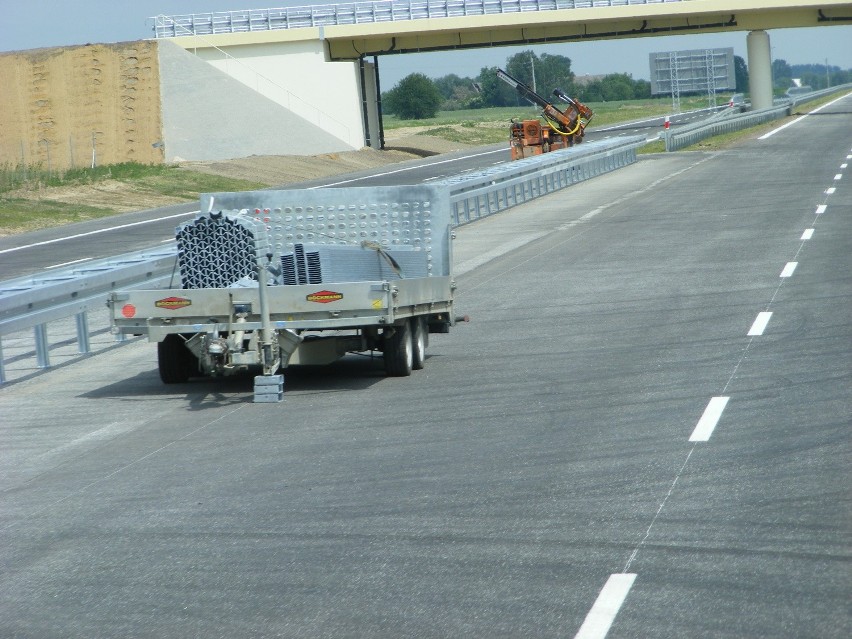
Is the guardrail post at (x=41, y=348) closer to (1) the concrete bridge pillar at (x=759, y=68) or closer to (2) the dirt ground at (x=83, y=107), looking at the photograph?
(2) the dirt ground at (x=83, y=107)

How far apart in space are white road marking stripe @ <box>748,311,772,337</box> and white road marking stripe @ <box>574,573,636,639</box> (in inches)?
293

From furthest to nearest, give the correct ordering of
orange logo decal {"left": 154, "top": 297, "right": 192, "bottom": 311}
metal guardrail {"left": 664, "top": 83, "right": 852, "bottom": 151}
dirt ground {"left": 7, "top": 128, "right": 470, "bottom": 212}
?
1. metal guardrail {"left": 664, "top": 83, "right": 852, "bottom": 151}
2. dirt ground {"left": 7, "top": 128, "right": 470, "bottom": 212}
3. orange logo decal {"left": 154, "top": 297, "right": 192, "bottom": 311}

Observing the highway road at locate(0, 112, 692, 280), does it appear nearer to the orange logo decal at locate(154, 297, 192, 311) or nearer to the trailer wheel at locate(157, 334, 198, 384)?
the trailer wheel at locate(157, 334, 198, 384)

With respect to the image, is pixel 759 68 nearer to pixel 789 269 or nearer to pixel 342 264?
pixel 789 269

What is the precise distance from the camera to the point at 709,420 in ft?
30.8

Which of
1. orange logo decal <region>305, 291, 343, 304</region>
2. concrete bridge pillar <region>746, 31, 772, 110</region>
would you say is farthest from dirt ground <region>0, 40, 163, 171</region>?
orange logo decal <region>305, 291, 343, 304</region>

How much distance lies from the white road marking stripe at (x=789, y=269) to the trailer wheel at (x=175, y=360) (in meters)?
8.34

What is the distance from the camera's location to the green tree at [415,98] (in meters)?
153

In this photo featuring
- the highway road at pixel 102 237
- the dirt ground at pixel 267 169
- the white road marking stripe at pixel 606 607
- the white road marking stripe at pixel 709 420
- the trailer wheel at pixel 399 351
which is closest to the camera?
the white road marking stripe at pixel 606 607

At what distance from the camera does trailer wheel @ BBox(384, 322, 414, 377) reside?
11852 millimetres

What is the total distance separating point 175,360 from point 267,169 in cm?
4725

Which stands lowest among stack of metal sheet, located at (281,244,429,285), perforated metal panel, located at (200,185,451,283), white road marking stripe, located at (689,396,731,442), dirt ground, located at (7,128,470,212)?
white road marking stripe, located at (689,396,731,442)

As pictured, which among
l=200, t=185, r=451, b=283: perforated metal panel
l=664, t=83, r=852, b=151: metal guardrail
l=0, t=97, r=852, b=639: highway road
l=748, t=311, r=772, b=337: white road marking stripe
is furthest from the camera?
l=664, t=83, r=852, b=151: metal guardrail

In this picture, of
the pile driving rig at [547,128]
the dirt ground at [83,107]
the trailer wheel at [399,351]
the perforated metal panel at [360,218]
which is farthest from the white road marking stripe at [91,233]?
the dirt ground at [83,107]
